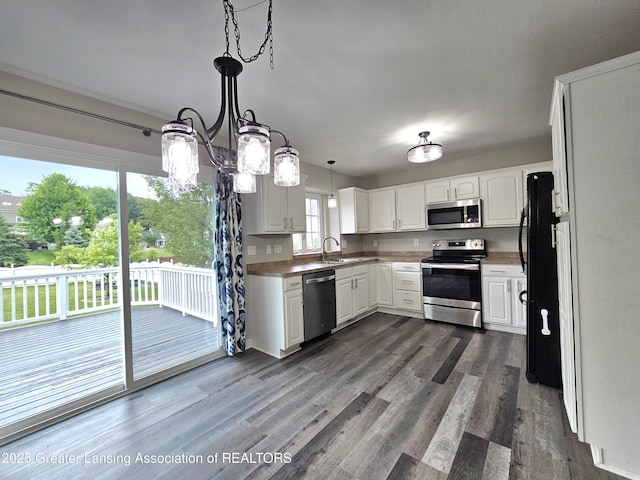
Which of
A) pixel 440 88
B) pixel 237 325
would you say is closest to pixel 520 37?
pixel 440 88

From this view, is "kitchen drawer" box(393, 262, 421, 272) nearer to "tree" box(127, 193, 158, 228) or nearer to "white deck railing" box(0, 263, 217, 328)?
"white deck railing" box(0, 263, 217, 328)

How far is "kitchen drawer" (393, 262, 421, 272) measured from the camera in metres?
4.07

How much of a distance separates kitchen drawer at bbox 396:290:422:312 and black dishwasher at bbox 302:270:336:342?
1.28m

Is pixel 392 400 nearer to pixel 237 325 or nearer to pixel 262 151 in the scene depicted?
pixel 237 325

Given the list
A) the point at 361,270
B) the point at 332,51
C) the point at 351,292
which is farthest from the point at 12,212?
the point at 361,270

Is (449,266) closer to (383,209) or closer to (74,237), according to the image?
(383,209)

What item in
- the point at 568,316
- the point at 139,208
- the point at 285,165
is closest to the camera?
the point at 285,165

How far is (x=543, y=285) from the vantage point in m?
2.21

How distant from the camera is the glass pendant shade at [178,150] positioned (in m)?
1.09

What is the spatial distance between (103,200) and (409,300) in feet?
13.0

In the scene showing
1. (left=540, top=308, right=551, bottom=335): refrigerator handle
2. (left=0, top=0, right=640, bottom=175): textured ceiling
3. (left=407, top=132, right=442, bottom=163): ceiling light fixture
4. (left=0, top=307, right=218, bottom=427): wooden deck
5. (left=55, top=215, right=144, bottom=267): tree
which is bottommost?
(left=0, top=307, right=218, bottom=427): wooden deck

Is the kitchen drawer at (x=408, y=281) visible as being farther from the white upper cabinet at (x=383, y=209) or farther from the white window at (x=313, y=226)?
the white window at (x=313, y=226)

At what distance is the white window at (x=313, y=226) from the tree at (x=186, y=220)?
5.45 ft

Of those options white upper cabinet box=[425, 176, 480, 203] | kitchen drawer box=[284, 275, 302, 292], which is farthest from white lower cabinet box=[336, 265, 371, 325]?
white upper cabinet box=[425, 176, 480, 203]
